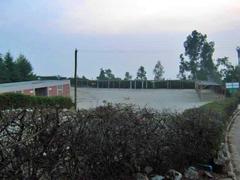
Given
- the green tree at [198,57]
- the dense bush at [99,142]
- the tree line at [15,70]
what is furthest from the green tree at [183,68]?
the dense bush at [99,142]

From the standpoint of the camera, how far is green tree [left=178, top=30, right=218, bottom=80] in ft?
352

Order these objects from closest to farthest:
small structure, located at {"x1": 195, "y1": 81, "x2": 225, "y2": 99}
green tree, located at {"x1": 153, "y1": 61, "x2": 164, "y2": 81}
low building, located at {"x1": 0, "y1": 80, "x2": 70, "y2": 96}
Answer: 1. low building, located at {"x1": 0, "y1": 80, "x2": 70, "y2": 96}
2. small structure, located at {"x1": 195, "y1": 81, "x2": 225, "y2": 99}
3. green tree, located at {"x1": 153, "y1": 61, "x2": 164, "y2": 81}

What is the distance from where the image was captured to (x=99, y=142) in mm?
5746

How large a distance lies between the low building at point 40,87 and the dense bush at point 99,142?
4585 centimetres

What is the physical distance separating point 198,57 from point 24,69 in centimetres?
4514

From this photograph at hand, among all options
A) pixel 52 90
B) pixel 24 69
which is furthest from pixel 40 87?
pixel 24 69

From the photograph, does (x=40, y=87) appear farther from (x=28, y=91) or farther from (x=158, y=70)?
(x=158, y=70)

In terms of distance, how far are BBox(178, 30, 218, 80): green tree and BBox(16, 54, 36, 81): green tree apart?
132 ft

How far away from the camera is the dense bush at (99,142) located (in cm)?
425

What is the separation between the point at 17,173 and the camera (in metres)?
4.12

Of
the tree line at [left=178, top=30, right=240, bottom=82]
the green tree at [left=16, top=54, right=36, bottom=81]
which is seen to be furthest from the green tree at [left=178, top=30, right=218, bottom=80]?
the green tree at [left=16, top=54, right=36, bottom=81]

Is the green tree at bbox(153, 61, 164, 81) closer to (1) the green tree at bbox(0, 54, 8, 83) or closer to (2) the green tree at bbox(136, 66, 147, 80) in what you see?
(2) the green tree at bbox(136, 66, 147, 80)

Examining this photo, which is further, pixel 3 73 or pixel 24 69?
pixel 24 69

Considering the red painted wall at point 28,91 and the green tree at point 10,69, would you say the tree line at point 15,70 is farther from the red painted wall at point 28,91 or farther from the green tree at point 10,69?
the red painted wall at point 28,91
